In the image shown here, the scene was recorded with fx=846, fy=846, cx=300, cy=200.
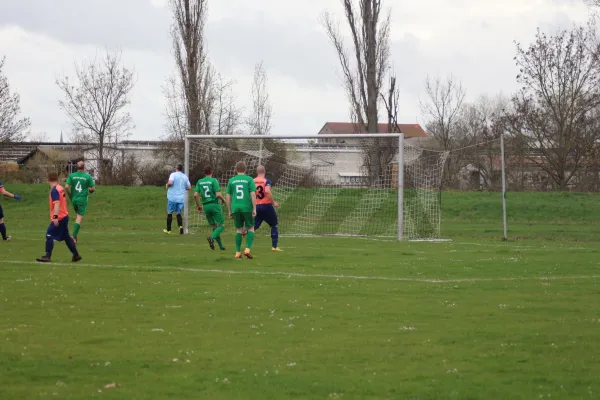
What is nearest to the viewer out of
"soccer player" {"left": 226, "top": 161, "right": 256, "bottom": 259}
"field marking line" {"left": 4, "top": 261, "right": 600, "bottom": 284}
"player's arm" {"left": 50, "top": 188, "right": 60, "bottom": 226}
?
"field marking line" {"left": 4, "top": 261, "right": 600, "bottom": 284}

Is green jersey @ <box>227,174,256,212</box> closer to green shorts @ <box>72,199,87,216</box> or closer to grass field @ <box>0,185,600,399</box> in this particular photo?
grass field @ <box>0,185,600,399</box>

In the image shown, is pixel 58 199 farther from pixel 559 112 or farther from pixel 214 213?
pixel 559 112

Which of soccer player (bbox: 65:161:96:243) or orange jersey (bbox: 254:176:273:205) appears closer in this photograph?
orange jersey (bbox: 254:176:273:205)

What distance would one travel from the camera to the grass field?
656 centimetres

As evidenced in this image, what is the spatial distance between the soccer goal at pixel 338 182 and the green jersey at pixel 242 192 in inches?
427

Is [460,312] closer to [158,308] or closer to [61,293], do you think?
[158,308]

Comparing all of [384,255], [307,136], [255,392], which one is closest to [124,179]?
[307,136]

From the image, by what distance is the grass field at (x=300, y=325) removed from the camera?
656cm

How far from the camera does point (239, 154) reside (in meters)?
32.0

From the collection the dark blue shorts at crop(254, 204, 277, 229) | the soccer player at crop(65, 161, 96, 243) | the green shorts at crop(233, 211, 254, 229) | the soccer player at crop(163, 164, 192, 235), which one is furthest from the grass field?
the soccer player at crop(163, 164, 192, 235)

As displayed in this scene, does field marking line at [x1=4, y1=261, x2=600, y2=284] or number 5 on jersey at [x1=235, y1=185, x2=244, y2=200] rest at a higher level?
number 5 on jersey at [x1=235, y1=185, x2=244, y2=200]

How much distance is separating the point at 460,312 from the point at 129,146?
49928mm

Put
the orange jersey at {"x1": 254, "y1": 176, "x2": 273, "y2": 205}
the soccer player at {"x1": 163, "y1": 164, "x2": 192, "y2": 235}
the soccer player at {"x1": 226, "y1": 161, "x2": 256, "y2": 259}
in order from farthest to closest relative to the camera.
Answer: the soccer player at {"x1": 163, "y1": 164, "x2": 192, "y2": 235} → the orange jersey at {"x1": 254, "y1": 176, "x2": 273, "y2": 205} → the soccer player at {"x1": 226, "y1": 161, "x2": 256, "y2": 259}

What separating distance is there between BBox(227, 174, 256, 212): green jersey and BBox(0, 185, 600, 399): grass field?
3.72 feet
